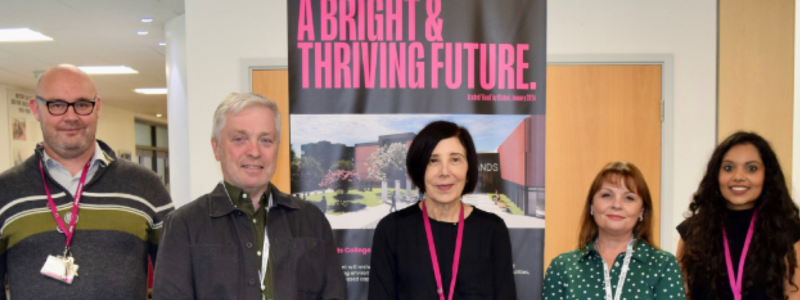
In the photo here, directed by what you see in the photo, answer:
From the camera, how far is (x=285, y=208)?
1.57 meters

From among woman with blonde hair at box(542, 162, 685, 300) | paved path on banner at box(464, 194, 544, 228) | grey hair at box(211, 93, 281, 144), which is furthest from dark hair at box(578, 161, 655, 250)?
grey hair at box(211, 93, 281, 144)

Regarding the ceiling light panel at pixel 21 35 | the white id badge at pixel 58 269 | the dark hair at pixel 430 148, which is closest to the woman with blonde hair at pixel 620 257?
the dark hair at pixel 430 148

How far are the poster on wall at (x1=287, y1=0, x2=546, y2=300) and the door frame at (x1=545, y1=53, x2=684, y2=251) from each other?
2.90ft

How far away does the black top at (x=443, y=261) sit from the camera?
1.84m

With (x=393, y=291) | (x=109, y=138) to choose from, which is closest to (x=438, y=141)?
(x=393, y=291)

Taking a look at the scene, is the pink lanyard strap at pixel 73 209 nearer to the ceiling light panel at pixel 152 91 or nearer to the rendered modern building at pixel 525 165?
the rendered modern building at pixel 525 165

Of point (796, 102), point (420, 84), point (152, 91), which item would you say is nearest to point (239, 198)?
point (420, 84)

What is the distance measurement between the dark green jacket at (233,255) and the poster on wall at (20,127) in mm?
9384

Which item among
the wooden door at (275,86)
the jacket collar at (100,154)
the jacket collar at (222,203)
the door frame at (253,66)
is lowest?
the jacket collar at (222,203)

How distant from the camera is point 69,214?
68.8 inches

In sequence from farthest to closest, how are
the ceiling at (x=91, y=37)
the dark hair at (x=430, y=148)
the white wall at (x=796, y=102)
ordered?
the ceiling at (x=91, y=37) → the white wall at (x=796, y=102) → the dark hair at (x=430, y=148)

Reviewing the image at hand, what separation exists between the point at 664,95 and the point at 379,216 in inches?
75.1

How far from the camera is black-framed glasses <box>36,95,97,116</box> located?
68.7 inches

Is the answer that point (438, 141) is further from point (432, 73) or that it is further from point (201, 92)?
point (201, 92)
